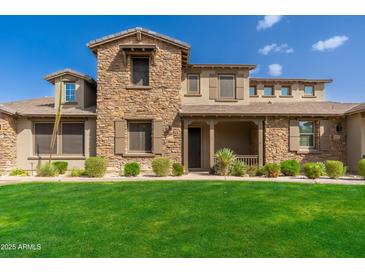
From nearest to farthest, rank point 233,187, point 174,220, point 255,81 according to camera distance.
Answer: point 174,220 < point 233,187 < point 255,81

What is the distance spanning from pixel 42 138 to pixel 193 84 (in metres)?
9.56

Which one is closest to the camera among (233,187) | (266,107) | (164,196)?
(164,196)

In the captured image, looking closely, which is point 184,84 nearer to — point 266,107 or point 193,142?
point 193,142

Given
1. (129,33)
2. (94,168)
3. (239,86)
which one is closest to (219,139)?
(239,86)

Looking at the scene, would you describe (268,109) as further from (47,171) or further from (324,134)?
(47,171)

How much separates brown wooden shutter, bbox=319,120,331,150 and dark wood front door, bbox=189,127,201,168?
7.17 meters

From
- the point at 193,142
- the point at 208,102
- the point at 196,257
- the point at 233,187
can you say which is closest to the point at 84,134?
the point at 193,142

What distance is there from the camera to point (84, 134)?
1340 cm

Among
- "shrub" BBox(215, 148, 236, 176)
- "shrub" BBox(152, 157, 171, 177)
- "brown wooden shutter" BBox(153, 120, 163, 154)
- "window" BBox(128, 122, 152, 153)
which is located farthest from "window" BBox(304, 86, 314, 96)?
"shrub" BBox(152, 157, 171, 177)

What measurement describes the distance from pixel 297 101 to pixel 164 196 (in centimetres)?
1359

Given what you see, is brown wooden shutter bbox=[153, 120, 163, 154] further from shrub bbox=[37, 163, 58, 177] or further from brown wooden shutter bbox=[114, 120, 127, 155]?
shrub bbox=[37, 163, 58, 177]

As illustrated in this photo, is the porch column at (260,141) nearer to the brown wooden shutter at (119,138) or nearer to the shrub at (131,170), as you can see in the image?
the shrub at (131,170)

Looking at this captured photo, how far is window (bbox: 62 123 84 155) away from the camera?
13359 millimetres

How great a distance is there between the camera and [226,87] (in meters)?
15.0
